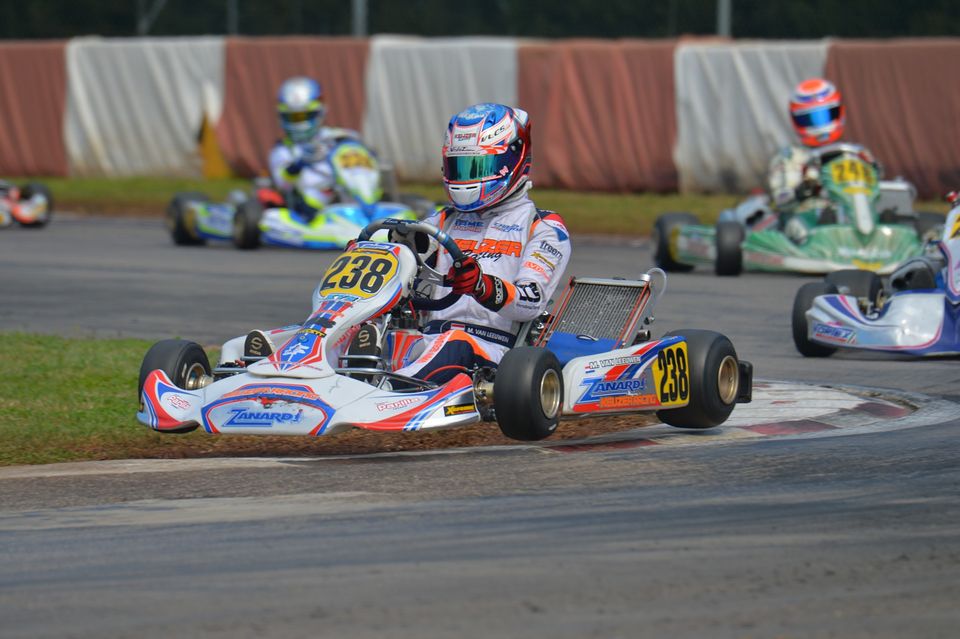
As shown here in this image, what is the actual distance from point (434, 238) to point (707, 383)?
113cm

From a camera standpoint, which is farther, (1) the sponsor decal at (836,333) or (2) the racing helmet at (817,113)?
(2) the racing helmet at (817,113)

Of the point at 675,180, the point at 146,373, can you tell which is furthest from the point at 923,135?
the point at 146,373

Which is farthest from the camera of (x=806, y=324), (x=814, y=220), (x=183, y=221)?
(x=183, y=221)

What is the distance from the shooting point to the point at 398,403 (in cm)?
618

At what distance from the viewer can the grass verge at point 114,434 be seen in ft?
21.8

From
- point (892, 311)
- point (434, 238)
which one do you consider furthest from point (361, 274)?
→ point (892, 311)

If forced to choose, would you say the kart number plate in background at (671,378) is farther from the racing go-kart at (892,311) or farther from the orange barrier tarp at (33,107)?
the orange barrier tarp at (33,107)

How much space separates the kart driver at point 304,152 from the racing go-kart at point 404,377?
8591mm

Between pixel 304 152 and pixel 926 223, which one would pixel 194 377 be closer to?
pixel 926 223

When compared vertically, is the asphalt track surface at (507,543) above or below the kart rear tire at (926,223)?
above

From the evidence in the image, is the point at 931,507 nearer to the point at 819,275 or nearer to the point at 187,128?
the point at 819,275

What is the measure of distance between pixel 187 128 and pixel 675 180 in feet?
21.6

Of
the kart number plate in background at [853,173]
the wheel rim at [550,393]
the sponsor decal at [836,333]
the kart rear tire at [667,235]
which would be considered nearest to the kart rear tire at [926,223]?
the kart number plate in background at [853,173]

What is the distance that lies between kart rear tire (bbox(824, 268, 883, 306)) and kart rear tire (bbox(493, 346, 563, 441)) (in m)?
3.39
